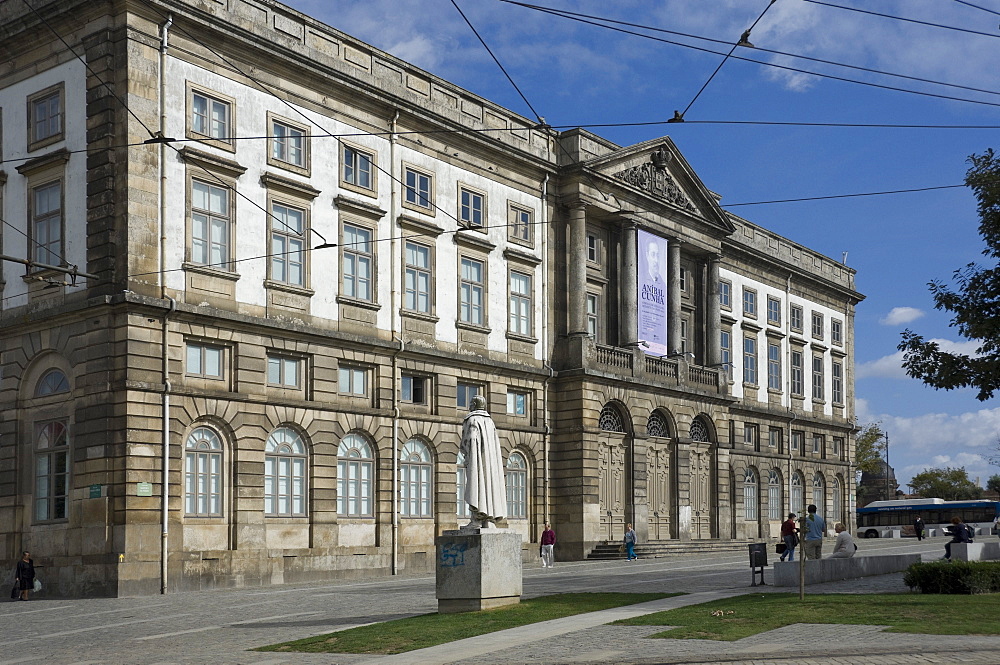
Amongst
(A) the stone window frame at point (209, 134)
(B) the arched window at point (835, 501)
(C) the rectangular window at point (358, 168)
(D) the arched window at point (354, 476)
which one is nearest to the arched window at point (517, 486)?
(D) the arched window at point (354, 476)

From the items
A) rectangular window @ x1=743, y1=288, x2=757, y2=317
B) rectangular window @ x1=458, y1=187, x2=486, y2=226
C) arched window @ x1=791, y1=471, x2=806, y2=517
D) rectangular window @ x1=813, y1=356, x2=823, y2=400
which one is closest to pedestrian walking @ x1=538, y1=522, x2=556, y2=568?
rectangular window @ x1=458, y1=187, x2=486, y2=226

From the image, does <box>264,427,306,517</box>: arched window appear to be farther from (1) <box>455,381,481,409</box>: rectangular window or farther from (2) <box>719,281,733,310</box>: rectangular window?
(2) <box>719,281,733,310</box>: rectangular window

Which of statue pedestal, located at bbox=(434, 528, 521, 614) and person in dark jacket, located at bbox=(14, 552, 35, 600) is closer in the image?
statue pedestal, located at bbox=(434, 528, 521, 614)

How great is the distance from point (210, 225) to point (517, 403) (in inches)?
650

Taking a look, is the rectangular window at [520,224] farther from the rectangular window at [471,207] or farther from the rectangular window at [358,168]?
the rectangular window at [358,168]

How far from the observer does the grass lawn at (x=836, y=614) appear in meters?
18.8

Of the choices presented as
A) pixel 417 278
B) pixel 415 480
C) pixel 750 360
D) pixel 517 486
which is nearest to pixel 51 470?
pixel 415 480

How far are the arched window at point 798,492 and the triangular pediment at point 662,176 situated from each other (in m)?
17.5

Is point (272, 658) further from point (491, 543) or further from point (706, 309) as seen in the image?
point (706, 309)

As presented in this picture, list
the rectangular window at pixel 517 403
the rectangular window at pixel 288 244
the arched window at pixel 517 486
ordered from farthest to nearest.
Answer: the rectangular window at pixel 517 403 < the arched window at pixel 517 486 < the rectangular window at pixel 288 244

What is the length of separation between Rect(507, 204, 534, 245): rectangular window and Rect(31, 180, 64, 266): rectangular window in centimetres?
1810

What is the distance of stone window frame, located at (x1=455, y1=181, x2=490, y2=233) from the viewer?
150ft

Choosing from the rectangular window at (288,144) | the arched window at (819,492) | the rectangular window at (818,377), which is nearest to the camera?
the rectangular window at (288,144)

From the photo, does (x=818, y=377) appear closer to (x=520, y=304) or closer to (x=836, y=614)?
(x=520, y=304)
